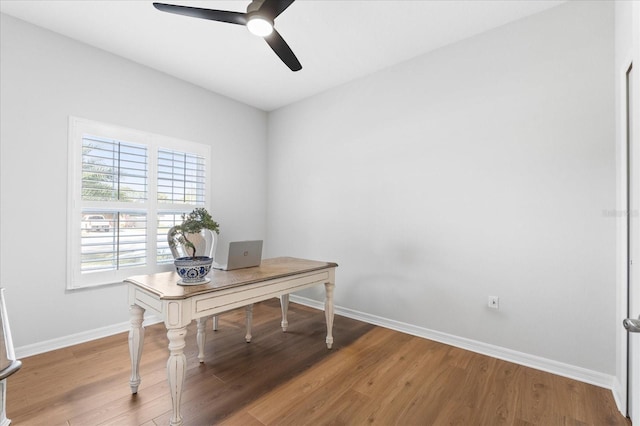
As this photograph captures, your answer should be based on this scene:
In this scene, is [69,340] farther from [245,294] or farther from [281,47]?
[281,47]

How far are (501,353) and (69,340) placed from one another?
12.9 ft

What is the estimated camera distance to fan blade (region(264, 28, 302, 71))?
194 cm

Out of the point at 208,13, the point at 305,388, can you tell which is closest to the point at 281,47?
the point at 208,13

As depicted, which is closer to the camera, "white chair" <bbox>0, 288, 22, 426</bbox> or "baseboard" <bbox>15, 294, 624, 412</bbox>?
"white chair" <bbox>0, 288, 22, 426</bbox>

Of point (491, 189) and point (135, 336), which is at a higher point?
point (491, 189)

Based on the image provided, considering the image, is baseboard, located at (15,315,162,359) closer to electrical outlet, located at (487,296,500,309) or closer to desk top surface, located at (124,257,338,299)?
desk top surface, located at (124,257,338,299)

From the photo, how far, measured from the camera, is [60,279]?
8.75 feet

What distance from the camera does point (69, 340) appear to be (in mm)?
2684

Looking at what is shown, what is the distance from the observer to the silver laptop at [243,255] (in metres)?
2.27

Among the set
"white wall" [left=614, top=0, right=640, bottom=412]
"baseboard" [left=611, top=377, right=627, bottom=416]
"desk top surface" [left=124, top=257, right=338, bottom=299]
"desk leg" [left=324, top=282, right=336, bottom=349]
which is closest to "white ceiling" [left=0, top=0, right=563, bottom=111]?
Result: "white wall" [left=614, top=0, right=640, bottom=412]

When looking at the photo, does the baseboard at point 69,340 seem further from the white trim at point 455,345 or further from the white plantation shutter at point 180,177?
the white plantation shutter at point 180,177

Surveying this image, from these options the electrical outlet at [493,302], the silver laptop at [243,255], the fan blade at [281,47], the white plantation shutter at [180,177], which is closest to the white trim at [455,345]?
the electrical outlet at [493,302]

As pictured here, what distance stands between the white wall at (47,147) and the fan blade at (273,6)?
2211 mm

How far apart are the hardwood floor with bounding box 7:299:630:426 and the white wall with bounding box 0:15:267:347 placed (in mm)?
352
